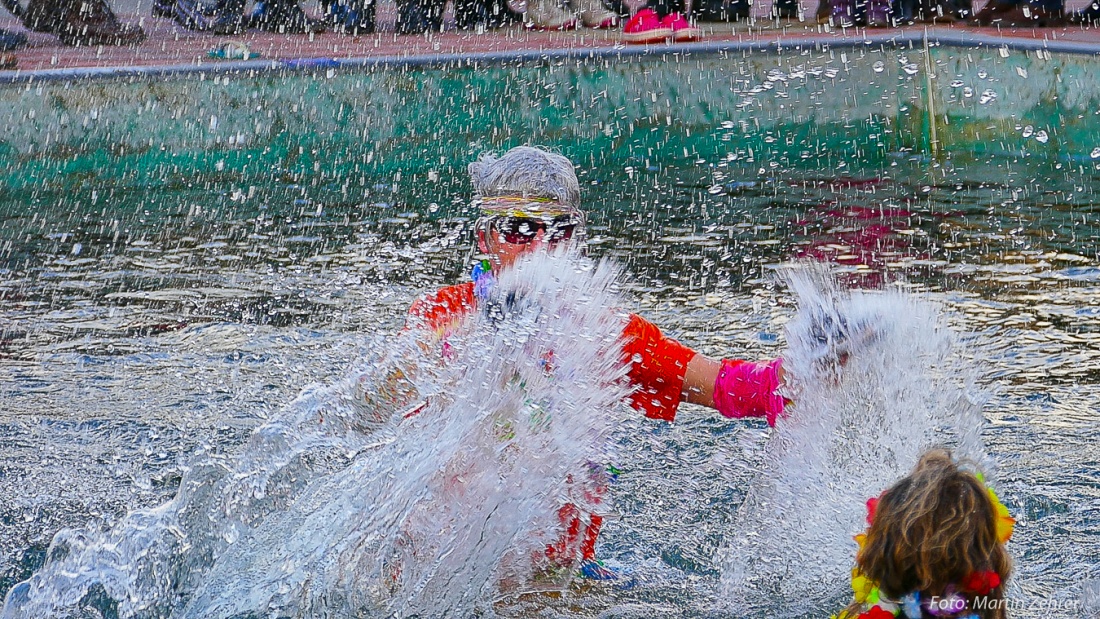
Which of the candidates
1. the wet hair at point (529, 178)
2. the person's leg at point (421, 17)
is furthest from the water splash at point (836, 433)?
the person's leg at point (421, 17)

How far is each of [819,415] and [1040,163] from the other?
23.5 ft

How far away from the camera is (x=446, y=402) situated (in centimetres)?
297

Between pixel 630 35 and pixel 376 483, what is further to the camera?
pixel 630 35

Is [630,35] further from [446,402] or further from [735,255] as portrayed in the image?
[446,402]

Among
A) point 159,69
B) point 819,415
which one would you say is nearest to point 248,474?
point 819,415

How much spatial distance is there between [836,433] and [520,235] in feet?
3.15

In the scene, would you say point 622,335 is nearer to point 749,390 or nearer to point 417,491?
point 749,390

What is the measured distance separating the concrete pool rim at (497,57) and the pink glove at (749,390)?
7162 millimetres

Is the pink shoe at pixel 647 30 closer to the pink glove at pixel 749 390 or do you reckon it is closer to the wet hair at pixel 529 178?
the wet hair at pixel 529 178

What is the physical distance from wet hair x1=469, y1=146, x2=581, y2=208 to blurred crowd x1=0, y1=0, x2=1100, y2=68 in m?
8.35

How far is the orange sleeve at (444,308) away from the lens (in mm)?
3051

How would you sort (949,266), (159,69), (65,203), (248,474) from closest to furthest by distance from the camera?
(248,474) → (949,266) → (65,203) → (159,69)

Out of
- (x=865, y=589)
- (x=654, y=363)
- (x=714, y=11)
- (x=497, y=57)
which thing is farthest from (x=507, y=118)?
(x=865, y=589)

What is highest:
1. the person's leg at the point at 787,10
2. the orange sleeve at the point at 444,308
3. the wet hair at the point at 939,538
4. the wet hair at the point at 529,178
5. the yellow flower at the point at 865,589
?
the person's leg at the point at 787,10
